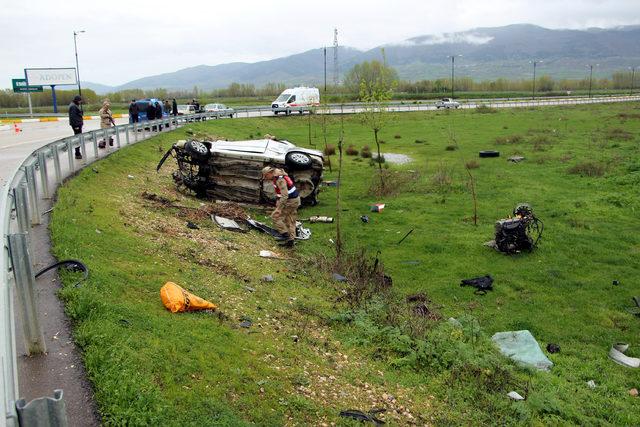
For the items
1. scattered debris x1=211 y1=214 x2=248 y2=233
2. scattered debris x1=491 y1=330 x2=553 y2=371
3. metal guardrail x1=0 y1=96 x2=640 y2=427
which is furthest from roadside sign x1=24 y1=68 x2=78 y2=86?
scattered debris x1=491 y1=330 x2=553 y2=371

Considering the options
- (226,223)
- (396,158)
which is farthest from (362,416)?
(396,158)

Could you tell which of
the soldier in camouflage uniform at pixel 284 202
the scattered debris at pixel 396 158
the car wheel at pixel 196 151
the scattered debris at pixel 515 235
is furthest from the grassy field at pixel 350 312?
the scattered debris at pixel 396 158

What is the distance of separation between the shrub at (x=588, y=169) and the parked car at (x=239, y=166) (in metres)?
11.6

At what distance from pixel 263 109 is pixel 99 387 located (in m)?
46.9

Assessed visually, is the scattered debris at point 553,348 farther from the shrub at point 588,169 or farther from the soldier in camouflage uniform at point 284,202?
the shrub at point 588,169

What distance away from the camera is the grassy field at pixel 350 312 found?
5.79 metres

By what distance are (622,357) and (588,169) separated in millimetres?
15991

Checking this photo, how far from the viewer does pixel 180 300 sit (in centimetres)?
743

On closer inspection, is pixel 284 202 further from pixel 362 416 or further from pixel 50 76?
pixel 50 76

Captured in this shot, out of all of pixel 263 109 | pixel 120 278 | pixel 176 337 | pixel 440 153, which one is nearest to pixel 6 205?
pixel 120 278

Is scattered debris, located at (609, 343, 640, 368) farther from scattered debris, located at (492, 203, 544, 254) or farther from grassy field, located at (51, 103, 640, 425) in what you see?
scattered debris, located at (492, 203, 544, 254)

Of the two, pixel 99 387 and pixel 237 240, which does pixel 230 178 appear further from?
pixel 99 387

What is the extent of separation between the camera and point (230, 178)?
16.9 meters

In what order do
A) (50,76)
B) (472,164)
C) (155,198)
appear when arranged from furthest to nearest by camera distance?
(50,76)
(472,164)
(155,198)
